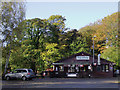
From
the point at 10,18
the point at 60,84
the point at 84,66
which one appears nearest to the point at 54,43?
the point at 84,66

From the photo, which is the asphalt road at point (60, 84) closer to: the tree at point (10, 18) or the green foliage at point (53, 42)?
the tree at point (10, 18)

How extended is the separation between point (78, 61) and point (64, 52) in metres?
8.99

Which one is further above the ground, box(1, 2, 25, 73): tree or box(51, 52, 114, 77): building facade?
box(1, 2, 25, 73): tree

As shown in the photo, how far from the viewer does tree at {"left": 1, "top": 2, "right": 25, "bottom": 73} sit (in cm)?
3103

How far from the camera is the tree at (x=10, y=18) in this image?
31031 millimetres

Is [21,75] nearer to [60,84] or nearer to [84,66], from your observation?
[60,84]

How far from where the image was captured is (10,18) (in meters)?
31.5

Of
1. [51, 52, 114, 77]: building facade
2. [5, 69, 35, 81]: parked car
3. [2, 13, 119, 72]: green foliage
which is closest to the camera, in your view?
[5, 69, 35, 81]: parked car

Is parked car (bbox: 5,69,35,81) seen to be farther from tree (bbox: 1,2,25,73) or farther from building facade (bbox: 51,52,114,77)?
building facade (bbox: 51,52,114,77)

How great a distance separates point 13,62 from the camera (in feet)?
126

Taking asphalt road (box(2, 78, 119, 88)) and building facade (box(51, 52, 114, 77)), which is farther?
building facade (box(51, 52, 114, 77))

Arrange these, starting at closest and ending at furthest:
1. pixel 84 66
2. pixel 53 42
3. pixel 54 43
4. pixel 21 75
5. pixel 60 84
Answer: pixel 60 84
pixel 21 75
pixel 84 66
pixel 54 43
pixel 53 42

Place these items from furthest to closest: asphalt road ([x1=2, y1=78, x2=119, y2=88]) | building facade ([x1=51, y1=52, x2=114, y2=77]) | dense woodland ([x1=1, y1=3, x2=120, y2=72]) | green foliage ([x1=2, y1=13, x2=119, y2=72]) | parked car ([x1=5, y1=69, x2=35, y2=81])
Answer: green foliage ([x1=2, y1=13, x2=119, y2=72]) → dense woodland ([x1=1, y1=3, x2=120, y2=72]) → building facade ([x1=51, y1=52, x2=114, y2=77]) → parked car ([x1=5, y1=69, x2=35, y2=81]) → asphalt road ([x1=2, y1=78, x2=119, y2=88])

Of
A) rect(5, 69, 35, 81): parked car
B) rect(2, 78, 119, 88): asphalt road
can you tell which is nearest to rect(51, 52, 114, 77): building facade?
rect(5, 69, 35, 81): parked car
